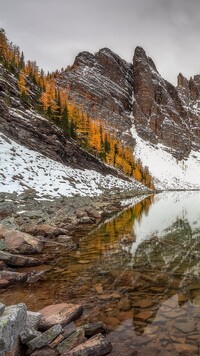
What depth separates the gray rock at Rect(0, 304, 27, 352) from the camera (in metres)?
4.38

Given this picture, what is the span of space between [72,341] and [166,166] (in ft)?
500

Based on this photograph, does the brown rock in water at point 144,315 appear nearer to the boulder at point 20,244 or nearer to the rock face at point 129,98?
the boulder at point 20,244

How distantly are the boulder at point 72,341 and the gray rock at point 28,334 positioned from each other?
494mm

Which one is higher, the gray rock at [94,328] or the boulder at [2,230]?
the boulder at [2,230]

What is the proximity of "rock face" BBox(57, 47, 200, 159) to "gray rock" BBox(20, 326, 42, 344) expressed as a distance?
148 meters

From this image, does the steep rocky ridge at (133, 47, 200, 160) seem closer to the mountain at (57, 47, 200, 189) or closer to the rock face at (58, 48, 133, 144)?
the mountain at (57, 47, 200, 189)

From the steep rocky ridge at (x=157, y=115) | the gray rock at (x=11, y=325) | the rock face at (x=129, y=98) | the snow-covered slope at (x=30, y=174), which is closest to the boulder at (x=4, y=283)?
the gray rock at (x=11, y=325)

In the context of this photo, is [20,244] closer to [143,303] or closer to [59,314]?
[59,314]

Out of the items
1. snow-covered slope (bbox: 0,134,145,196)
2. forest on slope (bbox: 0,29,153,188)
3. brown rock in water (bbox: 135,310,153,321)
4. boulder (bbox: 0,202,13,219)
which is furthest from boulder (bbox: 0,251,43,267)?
forest on slope (bbox: 0,29,153,188)

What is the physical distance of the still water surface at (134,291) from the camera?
5.59 metres

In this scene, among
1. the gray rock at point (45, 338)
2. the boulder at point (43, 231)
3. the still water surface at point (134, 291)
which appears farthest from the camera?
the boulder at point (43, 231)

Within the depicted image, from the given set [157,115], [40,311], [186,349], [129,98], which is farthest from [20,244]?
[129,98]

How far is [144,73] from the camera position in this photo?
7495 inches

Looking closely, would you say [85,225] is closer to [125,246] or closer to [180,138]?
[125,246]
